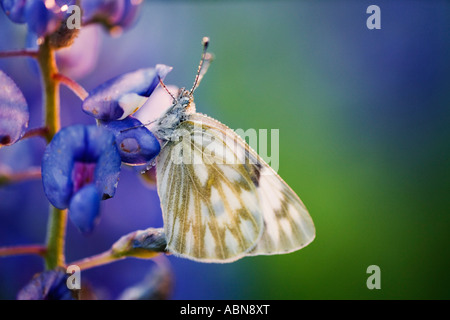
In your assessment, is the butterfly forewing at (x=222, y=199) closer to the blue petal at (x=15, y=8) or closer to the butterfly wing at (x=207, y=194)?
the butterfly wing at (x=207, y=194)

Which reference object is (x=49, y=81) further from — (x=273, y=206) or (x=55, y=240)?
(x=273, y=206)

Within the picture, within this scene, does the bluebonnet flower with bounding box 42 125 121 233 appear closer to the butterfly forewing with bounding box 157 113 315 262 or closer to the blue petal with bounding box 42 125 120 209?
the blue petal with bounding box 42 125 120 209

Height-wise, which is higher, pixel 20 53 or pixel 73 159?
pixel 20 53

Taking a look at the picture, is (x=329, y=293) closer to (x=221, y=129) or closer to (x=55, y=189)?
(x=221, y=129)

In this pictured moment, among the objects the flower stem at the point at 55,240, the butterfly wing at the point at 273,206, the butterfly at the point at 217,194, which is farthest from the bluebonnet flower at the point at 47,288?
the butterfly wing at the point at 273,206

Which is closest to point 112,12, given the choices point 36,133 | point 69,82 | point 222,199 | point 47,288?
point 69,82
